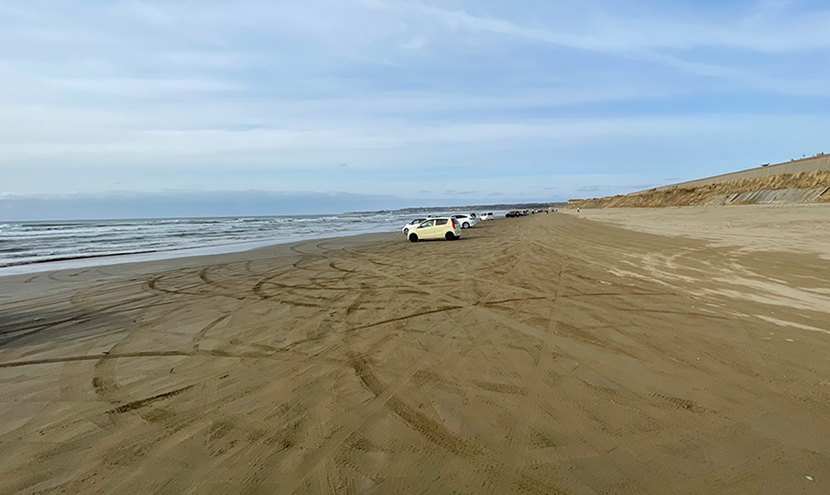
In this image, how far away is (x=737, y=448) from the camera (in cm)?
338

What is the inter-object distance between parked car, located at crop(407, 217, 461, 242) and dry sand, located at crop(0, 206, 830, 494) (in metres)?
18.0

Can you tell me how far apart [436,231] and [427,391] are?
2376 centimetres

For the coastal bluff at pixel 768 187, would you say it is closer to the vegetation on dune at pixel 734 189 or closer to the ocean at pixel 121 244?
the vegetation on dune at pixel 734 189

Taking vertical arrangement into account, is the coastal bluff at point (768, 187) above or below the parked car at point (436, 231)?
above

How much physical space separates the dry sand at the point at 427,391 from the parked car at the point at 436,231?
1802cm

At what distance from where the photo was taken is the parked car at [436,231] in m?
28.2

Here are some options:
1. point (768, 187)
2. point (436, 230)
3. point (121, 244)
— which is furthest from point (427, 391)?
point (768, 187)

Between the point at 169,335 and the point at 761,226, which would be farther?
the point at 761,226

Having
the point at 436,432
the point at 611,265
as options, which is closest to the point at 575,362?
the point at 436,432

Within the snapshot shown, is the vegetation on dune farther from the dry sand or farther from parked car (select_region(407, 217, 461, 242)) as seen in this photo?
the dry sand

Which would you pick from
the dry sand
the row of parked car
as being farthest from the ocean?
the dry sand

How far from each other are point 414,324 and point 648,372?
3818 millimetres

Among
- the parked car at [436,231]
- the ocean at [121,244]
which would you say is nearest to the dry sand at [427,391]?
the ocean at [121,244]

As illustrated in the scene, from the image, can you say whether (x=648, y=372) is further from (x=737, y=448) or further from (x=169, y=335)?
(x=169, y=335)
